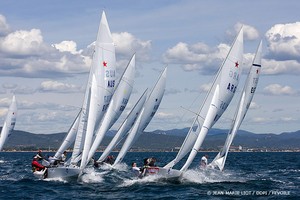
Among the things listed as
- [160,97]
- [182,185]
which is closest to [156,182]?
[182,185]

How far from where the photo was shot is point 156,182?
3794cm

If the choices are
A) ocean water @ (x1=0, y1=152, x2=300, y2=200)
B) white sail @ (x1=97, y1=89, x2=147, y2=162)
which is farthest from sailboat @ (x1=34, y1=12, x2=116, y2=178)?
white sail @ (x1=97, y1=89, x2=147, y2=162)

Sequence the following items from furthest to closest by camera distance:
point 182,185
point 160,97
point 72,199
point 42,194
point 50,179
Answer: point 160,97 → point 50,179 → point 182,185 → point 42,194 → point 72,199

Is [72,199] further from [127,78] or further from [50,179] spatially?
[127,78]

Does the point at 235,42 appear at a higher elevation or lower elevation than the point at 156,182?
higher

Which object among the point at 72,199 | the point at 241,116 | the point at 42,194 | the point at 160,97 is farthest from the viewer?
the point at 160,97

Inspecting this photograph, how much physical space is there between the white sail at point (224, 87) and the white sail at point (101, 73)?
22.4ft

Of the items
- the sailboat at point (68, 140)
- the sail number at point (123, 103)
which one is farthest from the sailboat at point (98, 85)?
the sailboat at point (68, 140)

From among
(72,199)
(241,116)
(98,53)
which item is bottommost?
→ (72,199)

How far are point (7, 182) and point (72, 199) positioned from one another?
37.3ft

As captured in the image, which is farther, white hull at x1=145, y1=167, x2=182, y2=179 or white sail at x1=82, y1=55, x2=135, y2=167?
white sail at x1=82, y1=55, x2=135, y2=167

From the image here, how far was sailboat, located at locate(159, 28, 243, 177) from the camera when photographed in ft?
123

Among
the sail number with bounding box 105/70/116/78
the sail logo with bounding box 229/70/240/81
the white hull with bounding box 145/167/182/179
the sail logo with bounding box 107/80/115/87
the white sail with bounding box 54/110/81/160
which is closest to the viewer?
the white hull with bounding box 145/167/182/179

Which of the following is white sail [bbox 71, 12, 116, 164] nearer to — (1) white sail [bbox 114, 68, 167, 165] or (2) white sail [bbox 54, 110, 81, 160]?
(1) white sail [bbox 114, 68, 167, 165]
